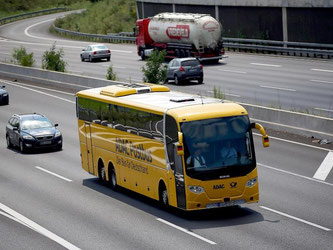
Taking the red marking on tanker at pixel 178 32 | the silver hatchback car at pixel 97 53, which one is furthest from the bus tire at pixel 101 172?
the silver hatchback car at pixel 97 53

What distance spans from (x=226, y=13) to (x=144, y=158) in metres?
50.9

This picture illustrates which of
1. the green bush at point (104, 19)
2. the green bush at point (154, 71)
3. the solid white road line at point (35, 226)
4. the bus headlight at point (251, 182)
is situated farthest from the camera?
the green bush at point (104, 19)

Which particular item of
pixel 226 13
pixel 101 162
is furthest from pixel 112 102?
pixel 226 13

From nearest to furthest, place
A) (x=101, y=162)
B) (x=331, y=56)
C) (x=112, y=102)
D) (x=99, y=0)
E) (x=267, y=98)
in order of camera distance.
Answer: (x=112, y=102) < (x=101, y=162) < (x=267, y=98) < (x=331, y=56) < (x=99, y=0)

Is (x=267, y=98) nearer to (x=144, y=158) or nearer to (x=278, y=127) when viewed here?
(x=278, y=127)

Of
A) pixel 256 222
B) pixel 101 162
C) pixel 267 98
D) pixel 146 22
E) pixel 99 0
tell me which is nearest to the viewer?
pixel 256 222

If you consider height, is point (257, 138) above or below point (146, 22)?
below

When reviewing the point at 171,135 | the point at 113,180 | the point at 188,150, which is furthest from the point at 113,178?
the point at 188,150

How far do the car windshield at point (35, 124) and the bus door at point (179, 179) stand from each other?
14.0 m

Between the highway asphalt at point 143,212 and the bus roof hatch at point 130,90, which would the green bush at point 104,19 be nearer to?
the highway asphalt at point 143,212

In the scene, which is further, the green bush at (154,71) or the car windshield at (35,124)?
the green bush at (154,71)

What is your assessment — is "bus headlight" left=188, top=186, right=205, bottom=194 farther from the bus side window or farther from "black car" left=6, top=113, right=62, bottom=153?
"black car" left=6, top=113, right=62, bottom=153

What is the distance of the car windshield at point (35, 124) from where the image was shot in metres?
30.6

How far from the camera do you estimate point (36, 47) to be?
80125mm
